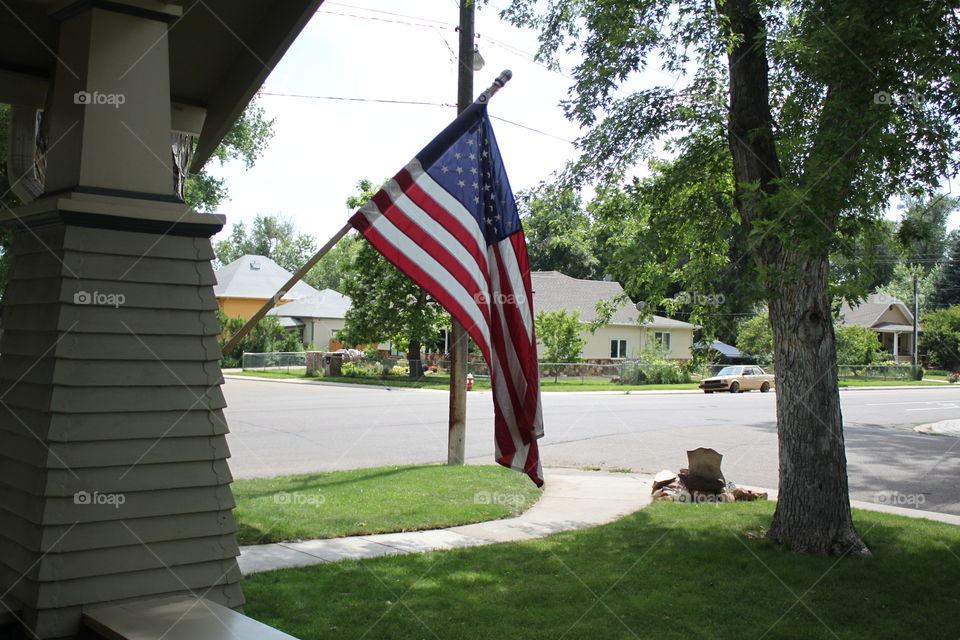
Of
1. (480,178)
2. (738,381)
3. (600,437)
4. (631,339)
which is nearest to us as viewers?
(480,178)

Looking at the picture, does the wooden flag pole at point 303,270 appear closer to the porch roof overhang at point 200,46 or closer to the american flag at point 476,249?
the american flag at point 476,249

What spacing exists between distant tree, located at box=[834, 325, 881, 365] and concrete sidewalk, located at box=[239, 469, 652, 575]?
4092 centimetres

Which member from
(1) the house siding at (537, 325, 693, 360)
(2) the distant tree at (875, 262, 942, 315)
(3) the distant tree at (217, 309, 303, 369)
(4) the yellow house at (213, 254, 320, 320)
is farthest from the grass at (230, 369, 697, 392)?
(2) the distant tree at (875, 262, 942, 315)

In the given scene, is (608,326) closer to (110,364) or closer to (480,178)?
(480,178)

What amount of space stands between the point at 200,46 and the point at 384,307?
3063 centimetres

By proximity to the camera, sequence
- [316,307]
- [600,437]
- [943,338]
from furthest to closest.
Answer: [316,307], [943,338], [600,437]

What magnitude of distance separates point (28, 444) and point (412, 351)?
1364 inches

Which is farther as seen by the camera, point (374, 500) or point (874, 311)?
point (874, 311)

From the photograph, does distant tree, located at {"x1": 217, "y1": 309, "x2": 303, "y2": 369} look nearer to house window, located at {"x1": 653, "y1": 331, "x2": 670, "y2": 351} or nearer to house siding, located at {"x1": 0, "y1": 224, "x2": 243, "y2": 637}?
house window, located at {"x1": 653, "y1": 331, "x2": 670, "y2": 351}

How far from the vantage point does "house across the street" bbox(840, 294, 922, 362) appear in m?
66.1

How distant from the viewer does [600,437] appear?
1794 centimetres

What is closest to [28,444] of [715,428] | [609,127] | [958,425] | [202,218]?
[202,218]

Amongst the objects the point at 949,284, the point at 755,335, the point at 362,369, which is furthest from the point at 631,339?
the point at 949,284

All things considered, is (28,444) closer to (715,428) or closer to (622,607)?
(622,607)
